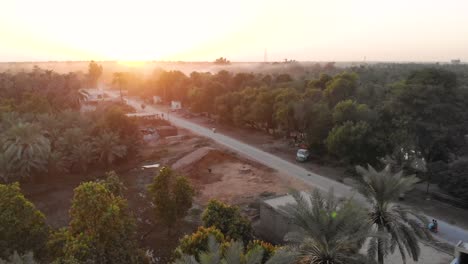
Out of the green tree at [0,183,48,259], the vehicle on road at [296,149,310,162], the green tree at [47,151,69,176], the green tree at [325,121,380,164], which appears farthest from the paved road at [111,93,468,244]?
the green tree at [47,151,69,176]

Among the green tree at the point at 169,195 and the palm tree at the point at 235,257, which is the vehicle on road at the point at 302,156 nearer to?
the green tree at the point at 169,195

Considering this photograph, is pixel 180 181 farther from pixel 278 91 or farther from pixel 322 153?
pixel 278 91

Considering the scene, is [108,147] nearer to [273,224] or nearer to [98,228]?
[273,224]

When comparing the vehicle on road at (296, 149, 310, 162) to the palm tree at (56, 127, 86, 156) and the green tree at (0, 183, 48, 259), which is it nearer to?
the palm tree at (56, 127, 86, 156)

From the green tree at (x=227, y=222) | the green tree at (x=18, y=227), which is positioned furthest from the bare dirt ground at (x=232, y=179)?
the green tree at (x=18, y=227)

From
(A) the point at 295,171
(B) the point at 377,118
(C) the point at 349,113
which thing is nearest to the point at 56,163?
(A) the point at 295,171

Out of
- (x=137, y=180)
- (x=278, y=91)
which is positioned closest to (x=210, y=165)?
(x=137, y=180)
